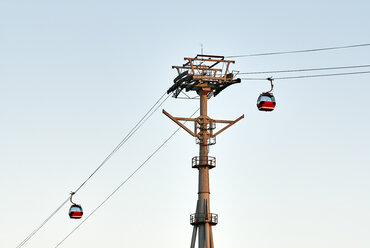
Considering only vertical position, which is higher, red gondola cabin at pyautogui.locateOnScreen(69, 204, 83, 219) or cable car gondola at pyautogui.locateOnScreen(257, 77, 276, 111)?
cable car gondola at pyautogui.locateOnScreen(257, 77, 276, 111)

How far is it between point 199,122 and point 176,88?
12.0 ft

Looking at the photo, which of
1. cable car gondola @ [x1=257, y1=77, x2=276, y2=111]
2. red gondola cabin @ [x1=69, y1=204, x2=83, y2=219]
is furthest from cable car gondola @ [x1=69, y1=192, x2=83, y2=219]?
cable car gondola @ [x1=257, y1=77, x2=276, y2=111]

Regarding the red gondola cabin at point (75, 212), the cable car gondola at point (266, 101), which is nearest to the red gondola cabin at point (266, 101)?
the cable car gondola at point (266, 101)

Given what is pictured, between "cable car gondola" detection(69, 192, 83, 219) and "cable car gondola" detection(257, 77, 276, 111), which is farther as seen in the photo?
"cable car gondola" detection(69, 192, 83, 219)

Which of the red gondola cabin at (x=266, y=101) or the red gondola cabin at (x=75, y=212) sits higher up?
the red gondola cabin at (x=266, y=101)

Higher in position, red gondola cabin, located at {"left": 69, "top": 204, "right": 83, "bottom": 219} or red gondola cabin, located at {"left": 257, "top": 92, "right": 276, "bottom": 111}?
red gondola cabin, located at {"left": 257, "top": 92, "right": 276, "bottom": 111}

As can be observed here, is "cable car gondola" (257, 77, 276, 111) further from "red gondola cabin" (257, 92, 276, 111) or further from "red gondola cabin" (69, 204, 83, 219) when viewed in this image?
"red gondola cabin" (69, 204, 83, 219)

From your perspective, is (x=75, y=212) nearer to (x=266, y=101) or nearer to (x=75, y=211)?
(x=75, y=211)

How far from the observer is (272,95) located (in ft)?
200

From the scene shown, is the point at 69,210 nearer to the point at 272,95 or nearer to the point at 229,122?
the point at 229,122

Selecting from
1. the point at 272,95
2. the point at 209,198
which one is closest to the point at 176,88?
the point at 209,198

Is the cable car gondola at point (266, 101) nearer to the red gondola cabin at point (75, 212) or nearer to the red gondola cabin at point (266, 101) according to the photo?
A: the red gondola cabin at point (266, 101)

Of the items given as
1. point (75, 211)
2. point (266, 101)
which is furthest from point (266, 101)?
point (75, 211)

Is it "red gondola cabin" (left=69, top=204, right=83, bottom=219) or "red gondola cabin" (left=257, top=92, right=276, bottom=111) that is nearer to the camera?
"red gondola cabin" (left=257, top=92, right=276, bottom=111)
